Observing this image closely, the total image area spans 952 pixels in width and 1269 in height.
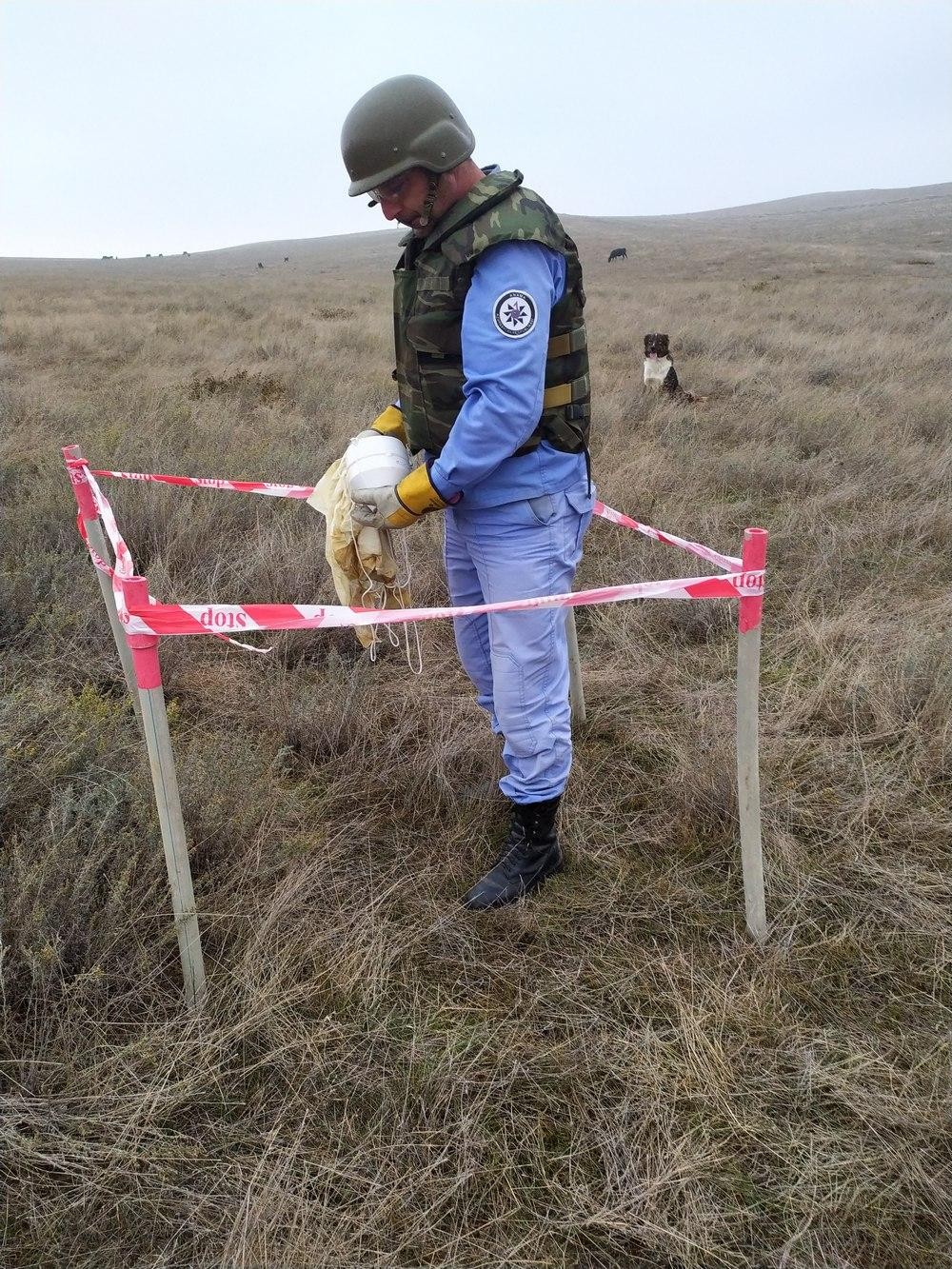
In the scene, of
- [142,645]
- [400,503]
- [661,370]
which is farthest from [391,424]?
[661,370]

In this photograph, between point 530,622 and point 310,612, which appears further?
point 530,622

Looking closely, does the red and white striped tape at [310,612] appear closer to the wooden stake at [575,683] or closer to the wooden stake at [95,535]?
the wooden stake at [575,683]

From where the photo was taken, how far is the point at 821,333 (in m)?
12.4

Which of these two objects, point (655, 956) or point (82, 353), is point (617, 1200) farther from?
point (82, 353)

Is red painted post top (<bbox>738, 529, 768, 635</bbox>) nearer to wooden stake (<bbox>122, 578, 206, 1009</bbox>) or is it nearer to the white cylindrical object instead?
the white cylindrical object

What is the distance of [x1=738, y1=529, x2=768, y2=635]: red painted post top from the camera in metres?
1.98

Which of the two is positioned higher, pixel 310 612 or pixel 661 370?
pixel 661 370

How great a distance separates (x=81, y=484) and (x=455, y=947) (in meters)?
2.20

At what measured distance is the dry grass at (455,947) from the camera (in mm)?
1601

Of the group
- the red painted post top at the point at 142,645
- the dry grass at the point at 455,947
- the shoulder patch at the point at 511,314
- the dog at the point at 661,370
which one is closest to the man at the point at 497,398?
the shoulder patch at the point at 511,314

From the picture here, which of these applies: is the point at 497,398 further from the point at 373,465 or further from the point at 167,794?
the point at 167,794

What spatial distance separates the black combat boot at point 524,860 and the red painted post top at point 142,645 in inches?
46.9

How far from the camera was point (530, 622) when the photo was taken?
7.31ft

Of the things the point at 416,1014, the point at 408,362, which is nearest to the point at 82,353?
the point at 408,362
